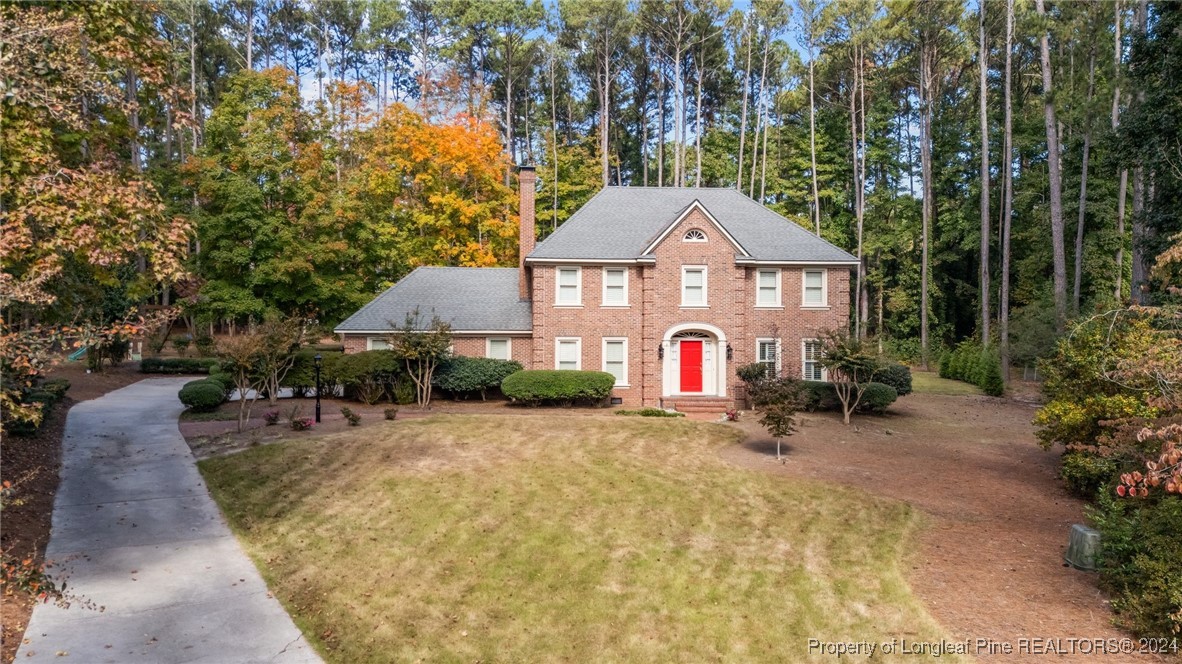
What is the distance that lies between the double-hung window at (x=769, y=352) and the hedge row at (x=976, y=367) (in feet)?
39.8

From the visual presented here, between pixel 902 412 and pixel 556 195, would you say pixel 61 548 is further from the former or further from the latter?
pixel 556 195

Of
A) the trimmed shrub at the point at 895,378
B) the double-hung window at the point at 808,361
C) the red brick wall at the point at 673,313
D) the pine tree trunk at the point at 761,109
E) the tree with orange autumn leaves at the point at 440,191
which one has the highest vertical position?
the pine tree trunk at the point at 761,109

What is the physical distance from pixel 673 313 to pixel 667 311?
9.7 inches

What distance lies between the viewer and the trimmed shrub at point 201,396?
20156mm

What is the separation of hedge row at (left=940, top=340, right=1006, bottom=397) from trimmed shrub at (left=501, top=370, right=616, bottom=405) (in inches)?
750

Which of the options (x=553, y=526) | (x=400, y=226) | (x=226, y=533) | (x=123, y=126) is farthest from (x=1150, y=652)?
(x=400, y=226)

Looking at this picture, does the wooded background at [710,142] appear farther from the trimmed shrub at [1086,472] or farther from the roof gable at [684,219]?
the trimmed shrub at [1086,472]

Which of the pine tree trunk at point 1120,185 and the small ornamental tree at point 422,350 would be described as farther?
the pine tree trunk at point 1120,185

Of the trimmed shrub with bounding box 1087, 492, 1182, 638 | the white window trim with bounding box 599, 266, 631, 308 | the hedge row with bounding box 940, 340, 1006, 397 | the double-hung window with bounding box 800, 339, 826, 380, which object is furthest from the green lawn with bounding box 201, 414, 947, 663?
the hedge row with bounding box 940, 340, 1006, 397

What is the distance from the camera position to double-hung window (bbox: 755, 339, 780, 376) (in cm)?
2419

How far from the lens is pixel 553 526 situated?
11117mm

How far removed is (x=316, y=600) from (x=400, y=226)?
3114 centimetres

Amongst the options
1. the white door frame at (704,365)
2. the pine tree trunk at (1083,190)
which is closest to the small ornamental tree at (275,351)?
the white door frame at (704,365)

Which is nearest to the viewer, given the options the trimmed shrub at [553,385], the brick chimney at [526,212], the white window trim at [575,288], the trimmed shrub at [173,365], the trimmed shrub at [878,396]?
Result: the trimmed shrub at [878,396]
